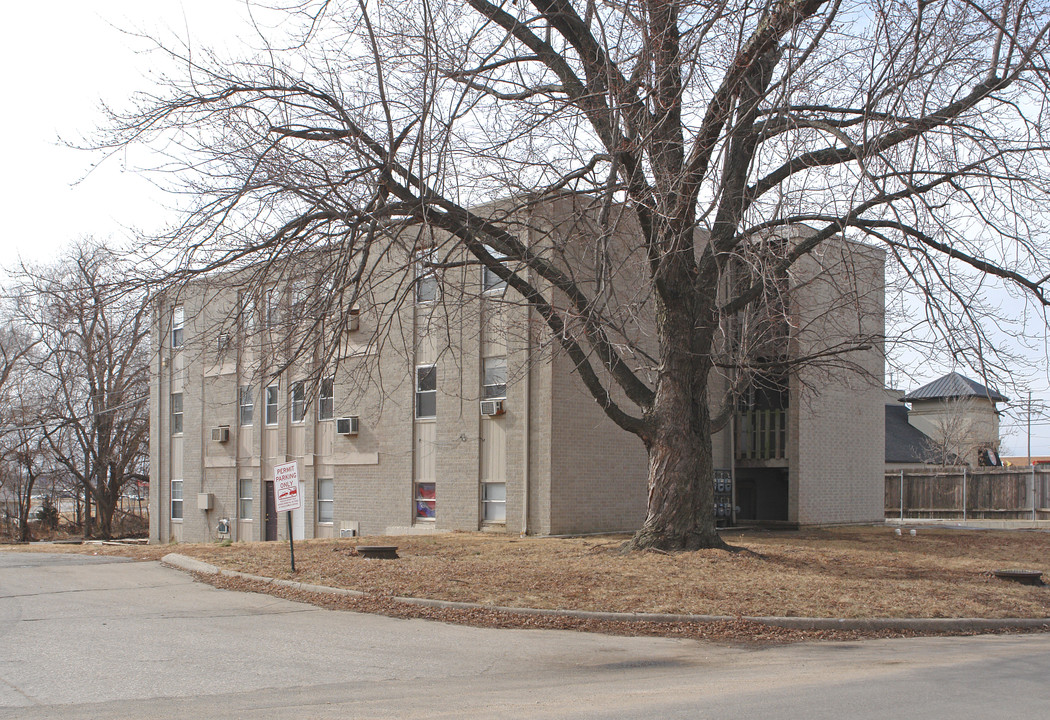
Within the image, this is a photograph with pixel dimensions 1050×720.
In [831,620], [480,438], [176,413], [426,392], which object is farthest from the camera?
[176,413]

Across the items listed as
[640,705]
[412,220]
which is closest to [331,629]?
[640,705]

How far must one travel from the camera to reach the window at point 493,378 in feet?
73.3

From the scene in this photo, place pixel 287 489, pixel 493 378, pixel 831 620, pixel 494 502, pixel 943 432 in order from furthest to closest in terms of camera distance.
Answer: pixel 943 432 → pixel 493 378 → pixel 494 502 → pixel 287 489 → pixel 831 620

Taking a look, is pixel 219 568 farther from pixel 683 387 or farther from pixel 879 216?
pixel 879 216

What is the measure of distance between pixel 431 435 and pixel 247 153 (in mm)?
12572

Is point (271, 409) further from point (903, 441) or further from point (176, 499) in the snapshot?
point (903, 441)

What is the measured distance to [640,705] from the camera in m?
6.79

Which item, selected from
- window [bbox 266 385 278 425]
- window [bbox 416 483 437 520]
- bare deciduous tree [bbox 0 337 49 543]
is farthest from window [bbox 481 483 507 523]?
bare deciduous tree [bbox 0 337 49 543]

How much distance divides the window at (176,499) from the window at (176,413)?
6.26 feet

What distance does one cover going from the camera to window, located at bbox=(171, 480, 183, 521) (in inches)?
1356

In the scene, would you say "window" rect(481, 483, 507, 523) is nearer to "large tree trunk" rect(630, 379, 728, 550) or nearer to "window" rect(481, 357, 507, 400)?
"window" rect(481, 357, 507, 400)

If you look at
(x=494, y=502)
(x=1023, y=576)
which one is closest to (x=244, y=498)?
(x=494, y=502)

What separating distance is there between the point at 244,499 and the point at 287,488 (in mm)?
18151

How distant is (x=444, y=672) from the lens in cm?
810
